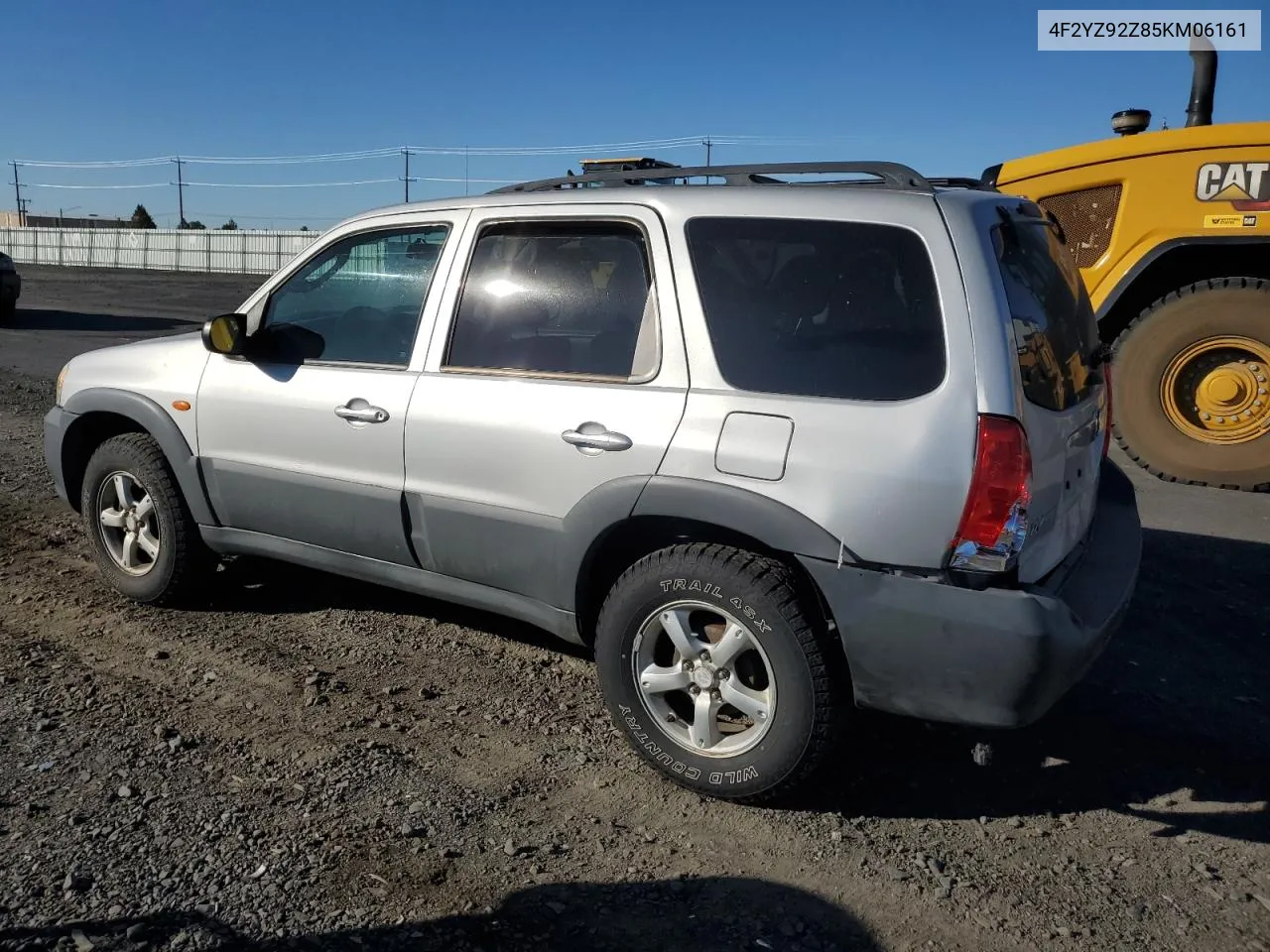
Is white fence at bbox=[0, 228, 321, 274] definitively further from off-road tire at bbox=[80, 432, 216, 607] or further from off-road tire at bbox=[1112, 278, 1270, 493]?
off-road tire at bbox=[80, 432, 216, 607]

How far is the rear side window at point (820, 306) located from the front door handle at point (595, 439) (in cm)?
40

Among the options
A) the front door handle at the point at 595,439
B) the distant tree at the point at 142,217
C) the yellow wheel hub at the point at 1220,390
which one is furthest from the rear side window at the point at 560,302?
the distant tree at the point at 142,217

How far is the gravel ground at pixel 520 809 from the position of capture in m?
2.76

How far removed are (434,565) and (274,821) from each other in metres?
1.14

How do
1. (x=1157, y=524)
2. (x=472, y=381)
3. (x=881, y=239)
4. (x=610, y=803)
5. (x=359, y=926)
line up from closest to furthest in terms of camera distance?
(x=359, y=926) < (x=881, y=239) < (x=610, y=803) < (x=472, y=381) < (x=1157, y=524)

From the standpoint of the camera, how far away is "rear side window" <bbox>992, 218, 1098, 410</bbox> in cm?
310

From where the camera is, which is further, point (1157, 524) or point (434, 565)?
point (1157, 524)

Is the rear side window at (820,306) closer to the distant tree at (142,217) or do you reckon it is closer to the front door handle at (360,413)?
the front door handle at (360,413)

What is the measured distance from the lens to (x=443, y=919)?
9.02 ft

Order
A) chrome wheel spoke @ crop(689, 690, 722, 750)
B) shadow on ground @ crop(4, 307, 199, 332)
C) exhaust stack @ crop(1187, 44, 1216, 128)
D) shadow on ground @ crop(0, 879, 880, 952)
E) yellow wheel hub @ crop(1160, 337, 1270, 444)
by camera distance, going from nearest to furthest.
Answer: shadow on ground @ crop(0, 879, 880, 952)
chrome wheel spoke @ crop(689, 690, 722, 750)
yellow wheel hub @ crop(1160, 337, 1270, 444)
exhaust stack @ crop(1187, 44, 1216, 128)
shadow on ground @ crop(4, 307, 199, 332)

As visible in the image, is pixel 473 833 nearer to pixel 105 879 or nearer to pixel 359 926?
pixel 359 926

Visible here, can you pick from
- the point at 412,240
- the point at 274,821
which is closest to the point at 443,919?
the point at 274,821

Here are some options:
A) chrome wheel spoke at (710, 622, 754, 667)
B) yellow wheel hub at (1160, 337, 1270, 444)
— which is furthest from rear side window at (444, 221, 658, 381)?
yellow wheel hub at (1160, 337, 1270, 444)

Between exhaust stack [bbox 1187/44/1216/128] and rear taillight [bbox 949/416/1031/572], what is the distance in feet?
20.5
